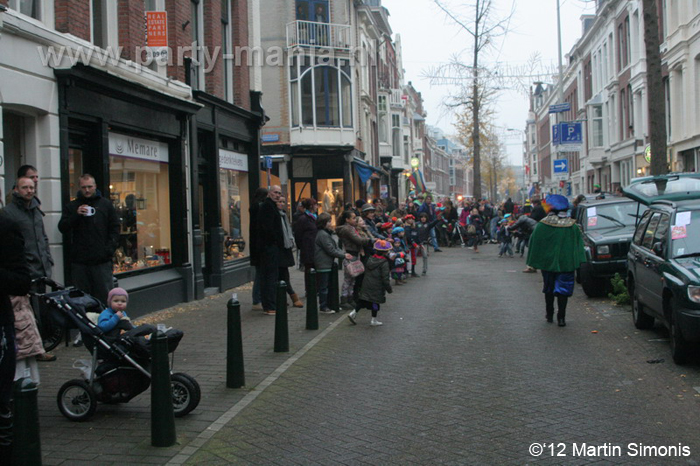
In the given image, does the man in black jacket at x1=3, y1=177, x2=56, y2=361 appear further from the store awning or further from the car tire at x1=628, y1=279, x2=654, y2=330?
the store awning

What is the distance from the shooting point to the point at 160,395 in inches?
203

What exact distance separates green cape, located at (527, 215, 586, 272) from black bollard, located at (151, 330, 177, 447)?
21.6ft

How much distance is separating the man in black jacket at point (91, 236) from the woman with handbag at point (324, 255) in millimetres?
3659

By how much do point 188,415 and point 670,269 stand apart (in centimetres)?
529

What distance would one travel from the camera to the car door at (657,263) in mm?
8180

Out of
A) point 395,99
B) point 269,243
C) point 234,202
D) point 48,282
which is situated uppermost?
point 395,99

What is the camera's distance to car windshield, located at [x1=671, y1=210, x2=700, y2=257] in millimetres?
8023

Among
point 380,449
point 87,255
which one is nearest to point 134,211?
point 87,255

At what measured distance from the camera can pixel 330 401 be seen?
6.50 m

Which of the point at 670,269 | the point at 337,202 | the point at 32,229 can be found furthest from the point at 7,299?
the point at 337,202

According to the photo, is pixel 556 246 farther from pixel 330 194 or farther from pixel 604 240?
pixel 330 194

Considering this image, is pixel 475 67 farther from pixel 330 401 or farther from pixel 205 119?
pixel 330 401

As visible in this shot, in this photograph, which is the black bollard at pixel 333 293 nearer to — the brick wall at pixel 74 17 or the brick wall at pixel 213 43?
the brick wall at pixel 74 17

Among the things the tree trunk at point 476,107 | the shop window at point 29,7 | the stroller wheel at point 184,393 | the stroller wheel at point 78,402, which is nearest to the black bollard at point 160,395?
the stroller wheel at point 184,393
